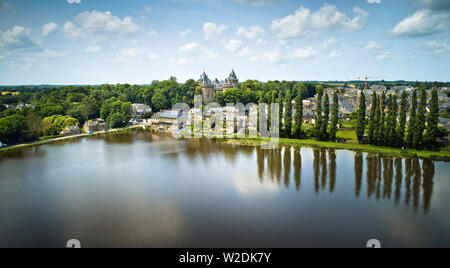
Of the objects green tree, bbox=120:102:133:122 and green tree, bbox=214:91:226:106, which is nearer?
green tree, bbox=120:102:133:122

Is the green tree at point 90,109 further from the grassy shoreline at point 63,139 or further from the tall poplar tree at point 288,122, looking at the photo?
the tall poplar tree at point 288,122

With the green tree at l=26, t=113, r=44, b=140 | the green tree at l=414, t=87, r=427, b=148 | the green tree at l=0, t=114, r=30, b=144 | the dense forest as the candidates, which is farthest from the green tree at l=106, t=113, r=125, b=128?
the green tree at l=414, t=87, r=427, b=148

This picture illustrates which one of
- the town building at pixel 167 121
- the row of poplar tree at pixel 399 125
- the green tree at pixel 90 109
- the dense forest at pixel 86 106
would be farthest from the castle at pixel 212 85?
the row of poplar tree at pixel 399 125

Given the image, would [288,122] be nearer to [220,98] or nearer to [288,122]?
[288,122]

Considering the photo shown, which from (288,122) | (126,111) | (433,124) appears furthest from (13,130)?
(433,124)

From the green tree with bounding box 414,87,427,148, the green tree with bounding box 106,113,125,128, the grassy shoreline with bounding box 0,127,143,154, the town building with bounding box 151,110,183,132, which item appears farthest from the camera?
the green tree with bounding box 106,113,125,128

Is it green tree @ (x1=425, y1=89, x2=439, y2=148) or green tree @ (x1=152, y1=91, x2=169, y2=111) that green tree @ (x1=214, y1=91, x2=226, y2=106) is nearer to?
green tree @ (x1=152, y1=91, x2=169, y2=111)

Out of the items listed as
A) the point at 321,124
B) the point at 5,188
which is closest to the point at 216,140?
the point at 321,124
